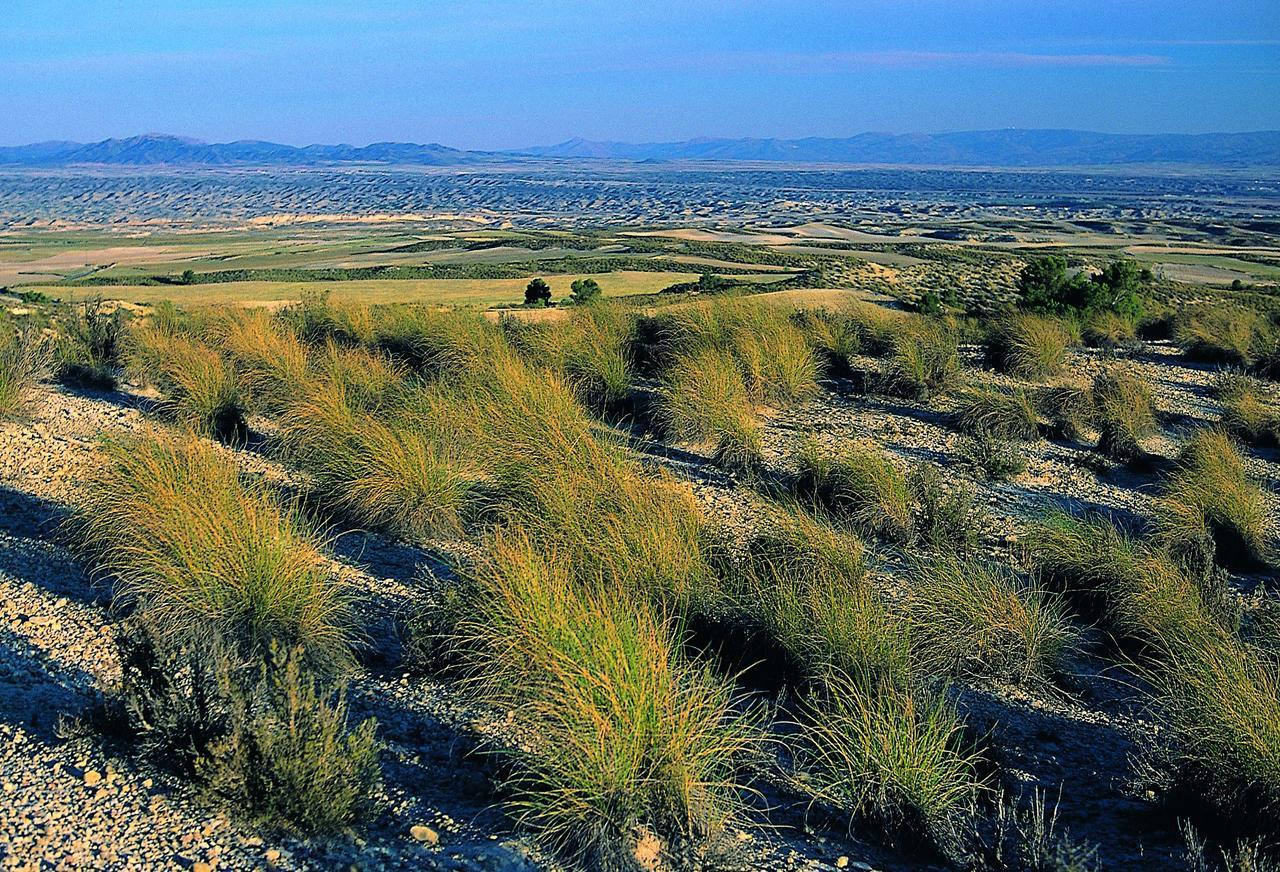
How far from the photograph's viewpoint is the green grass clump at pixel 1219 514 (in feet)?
23.7

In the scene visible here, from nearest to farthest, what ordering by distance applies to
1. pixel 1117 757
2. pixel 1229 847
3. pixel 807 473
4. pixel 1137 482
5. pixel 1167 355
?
pixel 1229 847 → pixel 1117 757 → pixel 807 473 → pixel 1137 482 → pixel 1167 355

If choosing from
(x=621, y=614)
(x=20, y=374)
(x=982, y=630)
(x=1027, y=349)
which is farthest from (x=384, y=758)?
(x=1027, y=349)

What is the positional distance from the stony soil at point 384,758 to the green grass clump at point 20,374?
1637 millimetres

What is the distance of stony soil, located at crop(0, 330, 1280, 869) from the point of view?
11.4 feet

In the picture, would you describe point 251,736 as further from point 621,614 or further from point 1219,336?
point 1219,336

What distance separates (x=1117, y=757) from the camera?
4.60 m

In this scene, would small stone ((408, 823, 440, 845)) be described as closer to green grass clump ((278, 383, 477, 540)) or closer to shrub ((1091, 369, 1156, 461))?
green grass clump ((278, 383, 477, 540))

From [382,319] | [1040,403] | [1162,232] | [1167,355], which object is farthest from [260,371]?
[1162,232]

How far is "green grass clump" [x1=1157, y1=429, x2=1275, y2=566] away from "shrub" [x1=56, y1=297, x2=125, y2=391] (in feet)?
33.9

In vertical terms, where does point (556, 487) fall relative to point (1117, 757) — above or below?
above

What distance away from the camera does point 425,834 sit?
3.60m

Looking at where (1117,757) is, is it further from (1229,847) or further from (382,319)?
(382,319)

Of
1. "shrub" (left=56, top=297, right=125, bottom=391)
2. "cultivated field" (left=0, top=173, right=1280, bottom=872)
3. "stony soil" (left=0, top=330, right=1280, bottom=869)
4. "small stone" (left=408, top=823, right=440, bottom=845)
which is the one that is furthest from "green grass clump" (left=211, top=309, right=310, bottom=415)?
"small stone" (left=408, top=823, right=440, bottom=845)

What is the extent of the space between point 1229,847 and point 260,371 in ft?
30.7
